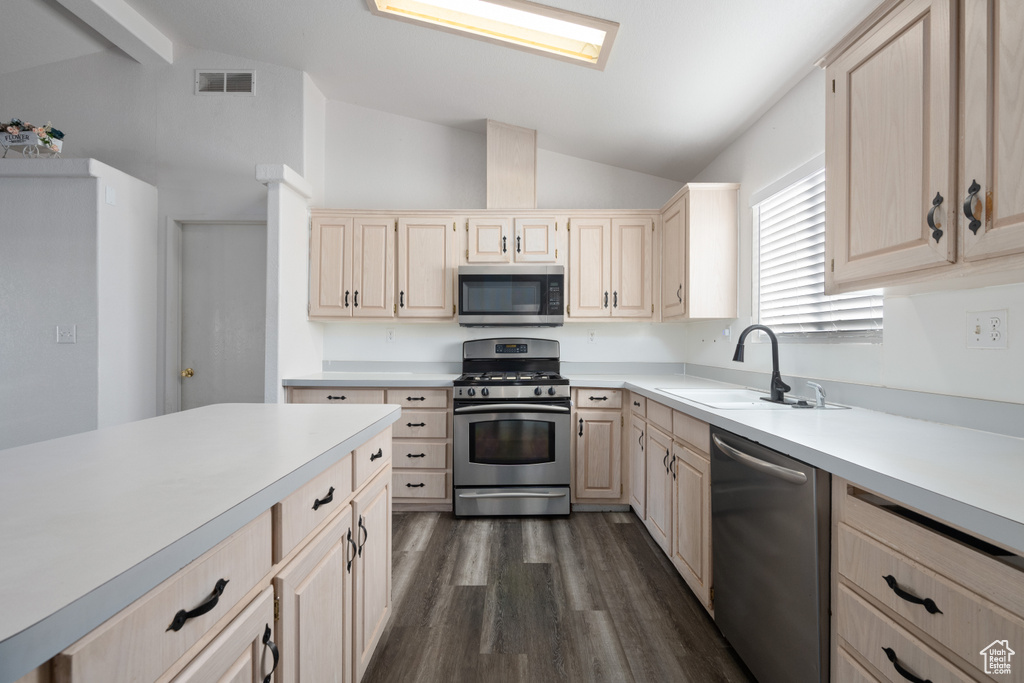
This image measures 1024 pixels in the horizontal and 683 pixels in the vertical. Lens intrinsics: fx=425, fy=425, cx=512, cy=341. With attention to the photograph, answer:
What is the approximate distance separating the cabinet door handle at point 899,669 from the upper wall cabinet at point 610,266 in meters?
2.54

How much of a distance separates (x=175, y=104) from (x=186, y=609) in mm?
4047

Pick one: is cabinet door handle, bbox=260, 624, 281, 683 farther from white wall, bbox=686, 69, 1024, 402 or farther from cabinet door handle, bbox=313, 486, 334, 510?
white wall, bbox=686, 69, 1024, 402

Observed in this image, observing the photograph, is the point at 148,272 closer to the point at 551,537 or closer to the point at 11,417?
the point at 11,417

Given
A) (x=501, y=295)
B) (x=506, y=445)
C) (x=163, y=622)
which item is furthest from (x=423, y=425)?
(x=163, y=622)

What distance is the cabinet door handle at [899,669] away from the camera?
2.72 ft

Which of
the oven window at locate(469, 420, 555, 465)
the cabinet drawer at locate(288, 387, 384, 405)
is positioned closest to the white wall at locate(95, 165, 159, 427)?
the cabinet drawer at locate(288, 387, 384, 405)

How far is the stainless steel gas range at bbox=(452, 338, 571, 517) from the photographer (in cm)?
286

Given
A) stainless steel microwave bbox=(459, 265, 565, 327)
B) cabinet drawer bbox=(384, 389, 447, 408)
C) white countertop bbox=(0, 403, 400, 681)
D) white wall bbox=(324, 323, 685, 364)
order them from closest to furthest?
white countertop bbox=(0, 403, 400, 681), cabinet drawer bbox=(384, 389, 447, 408), stainless steel microwave bbox=(459, 265, 565, 327), white wall bbox=(324, 323, 685, 364)

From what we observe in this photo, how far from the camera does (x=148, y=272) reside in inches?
124

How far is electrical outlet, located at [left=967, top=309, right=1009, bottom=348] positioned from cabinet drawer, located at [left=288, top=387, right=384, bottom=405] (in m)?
2.89

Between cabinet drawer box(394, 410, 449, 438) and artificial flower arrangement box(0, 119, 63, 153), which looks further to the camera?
cabinet drawer box(394, 410, 449, 438)

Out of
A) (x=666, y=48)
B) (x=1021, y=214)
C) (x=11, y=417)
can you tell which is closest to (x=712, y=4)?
(x=666, y=48)

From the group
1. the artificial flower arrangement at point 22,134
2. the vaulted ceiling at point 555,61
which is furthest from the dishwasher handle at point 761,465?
the artificial flower arrangement at point 22,134

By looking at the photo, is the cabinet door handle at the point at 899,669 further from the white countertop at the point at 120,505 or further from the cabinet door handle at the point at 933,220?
the white countertop at the point at 120,505
